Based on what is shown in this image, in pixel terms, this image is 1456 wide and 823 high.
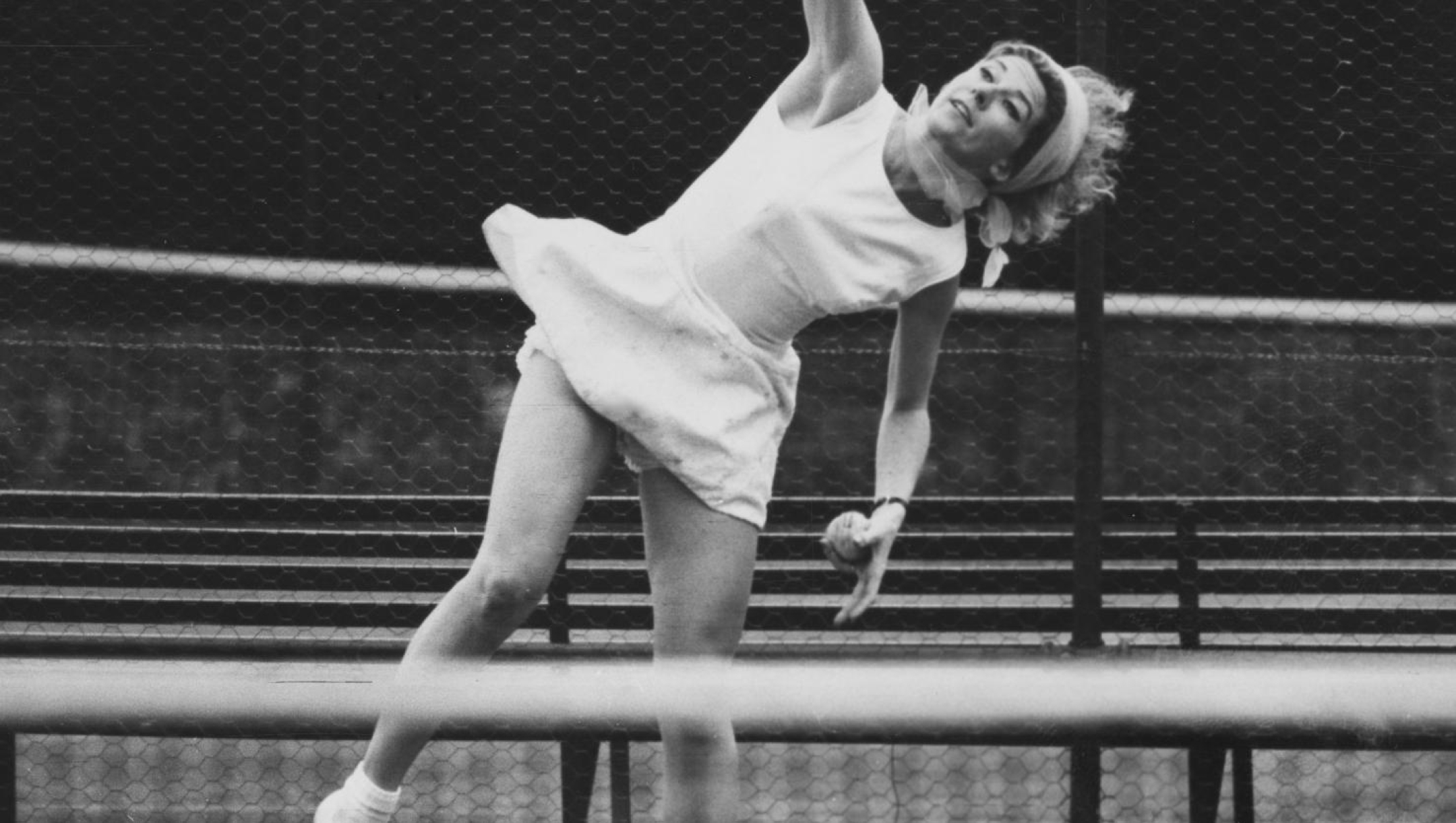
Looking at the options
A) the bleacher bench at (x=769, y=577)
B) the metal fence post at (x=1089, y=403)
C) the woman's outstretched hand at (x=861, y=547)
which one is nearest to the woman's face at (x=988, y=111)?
the woman's outstretched hand at (x=861, y=547)

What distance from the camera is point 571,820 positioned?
8.79 feet

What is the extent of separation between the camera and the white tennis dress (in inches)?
66.4

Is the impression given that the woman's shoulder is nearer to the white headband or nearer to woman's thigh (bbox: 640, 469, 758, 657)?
the white headband

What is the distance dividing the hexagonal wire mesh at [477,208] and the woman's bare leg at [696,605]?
122 cm

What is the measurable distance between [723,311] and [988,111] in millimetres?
350

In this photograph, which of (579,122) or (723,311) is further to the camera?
(579,122)

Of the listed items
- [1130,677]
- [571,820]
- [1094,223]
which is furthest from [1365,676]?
[571,820]

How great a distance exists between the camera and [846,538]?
1679 mm

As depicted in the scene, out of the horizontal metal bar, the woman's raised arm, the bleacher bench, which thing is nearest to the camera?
the horizontal metal bar

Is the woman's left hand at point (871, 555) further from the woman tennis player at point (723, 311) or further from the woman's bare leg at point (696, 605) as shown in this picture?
the woman's bare leg at point (696, 605)

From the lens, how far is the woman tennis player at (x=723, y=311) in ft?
5.47

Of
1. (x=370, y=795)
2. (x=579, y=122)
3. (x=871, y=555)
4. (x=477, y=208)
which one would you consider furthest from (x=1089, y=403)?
(x=370, y=795)

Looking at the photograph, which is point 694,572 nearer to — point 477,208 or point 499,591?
point 499,591

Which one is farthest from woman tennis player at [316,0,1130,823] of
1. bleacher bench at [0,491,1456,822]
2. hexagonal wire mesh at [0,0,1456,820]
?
hexagonal wire mesh at [0,0,1456,820]
